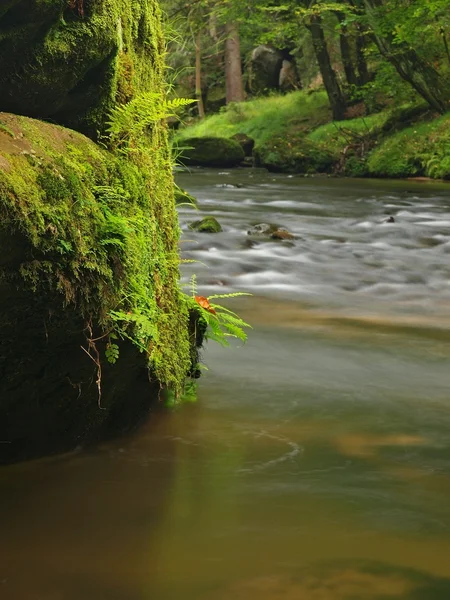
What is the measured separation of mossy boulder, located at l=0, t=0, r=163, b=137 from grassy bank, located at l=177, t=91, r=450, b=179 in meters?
19.8

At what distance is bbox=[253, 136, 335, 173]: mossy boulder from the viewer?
26.2 metres

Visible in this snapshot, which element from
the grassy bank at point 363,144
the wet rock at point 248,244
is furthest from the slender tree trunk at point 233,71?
the wet rock at point 248,244

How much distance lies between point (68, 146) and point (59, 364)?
0.92m

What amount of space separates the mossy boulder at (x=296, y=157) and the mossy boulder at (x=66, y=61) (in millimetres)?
22780

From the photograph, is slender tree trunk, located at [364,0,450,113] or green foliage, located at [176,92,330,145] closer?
slender tree trunk, located at [364,0,450,113]

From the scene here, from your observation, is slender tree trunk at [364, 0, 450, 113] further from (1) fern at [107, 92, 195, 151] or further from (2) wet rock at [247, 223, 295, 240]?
(1) fern at [107, 92, 195, 151]

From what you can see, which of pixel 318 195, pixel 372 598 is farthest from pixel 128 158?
pixel 318 195

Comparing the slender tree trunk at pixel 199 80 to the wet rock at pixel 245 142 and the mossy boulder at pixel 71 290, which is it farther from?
the mossy boulder at pixel 71 290

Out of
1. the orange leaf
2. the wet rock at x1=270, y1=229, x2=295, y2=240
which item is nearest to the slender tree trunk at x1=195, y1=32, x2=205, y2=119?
the wet rock at x1=270, y1=229, x2=295, y2=240

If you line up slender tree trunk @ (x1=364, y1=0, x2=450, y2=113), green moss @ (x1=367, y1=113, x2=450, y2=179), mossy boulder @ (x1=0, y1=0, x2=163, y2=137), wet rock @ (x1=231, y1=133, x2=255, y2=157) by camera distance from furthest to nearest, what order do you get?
1. wet rock @ (x1=231, y1=133, x2=255, y2=157)
2. slender tree trunk @ (x1=364, y1=0, x2=450, y2=113)
3. green moss @ (x1=367, y1=113, x2=450, y2=179)
4. mossy boulder @ (x1=0, y1=0, x2=163, y2=137)

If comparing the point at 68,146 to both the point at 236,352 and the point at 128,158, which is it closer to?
the point at 128,158

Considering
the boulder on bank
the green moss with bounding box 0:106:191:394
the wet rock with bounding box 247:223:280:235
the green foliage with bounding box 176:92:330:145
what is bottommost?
the wet rock with bounding box 247:223:280:235

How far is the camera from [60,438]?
11.8 feet

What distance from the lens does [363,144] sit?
2655cm
